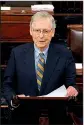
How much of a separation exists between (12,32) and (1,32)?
0.31 ft

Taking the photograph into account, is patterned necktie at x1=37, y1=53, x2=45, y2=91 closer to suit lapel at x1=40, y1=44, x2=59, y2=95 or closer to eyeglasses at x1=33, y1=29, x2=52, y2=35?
suit lapel at x1=40, y1=44, x2=59, y2=95

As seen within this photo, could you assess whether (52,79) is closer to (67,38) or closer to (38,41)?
(38,41)

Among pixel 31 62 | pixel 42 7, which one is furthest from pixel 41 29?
pixel 42 7

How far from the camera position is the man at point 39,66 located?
61.1 inches

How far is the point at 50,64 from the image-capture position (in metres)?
1.64

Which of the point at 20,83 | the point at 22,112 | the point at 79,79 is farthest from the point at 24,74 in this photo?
the point at 79,79

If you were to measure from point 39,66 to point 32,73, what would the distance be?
53mm

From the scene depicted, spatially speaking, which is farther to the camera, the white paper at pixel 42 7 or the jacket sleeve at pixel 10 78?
the white paper at pixel 42 7

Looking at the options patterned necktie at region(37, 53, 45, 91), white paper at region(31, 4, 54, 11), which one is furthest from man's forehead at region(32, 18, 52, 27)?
white paper at region(31, 4, 54, 11)

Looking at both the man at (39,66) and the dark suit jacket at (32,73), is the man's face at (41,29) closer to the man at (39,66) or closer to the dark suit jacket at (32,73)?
the man at (39,66)

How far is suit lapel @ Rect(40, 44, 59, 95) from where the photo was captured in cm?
159

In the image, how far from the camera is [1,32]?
2.68 metres

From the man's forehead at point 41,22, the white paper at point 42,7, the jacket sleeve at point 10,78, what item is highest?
the white paper at point 42,7

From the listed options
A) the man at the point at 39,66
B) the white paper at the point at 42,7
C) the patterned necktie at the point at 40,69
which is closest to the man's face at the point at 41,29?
the man at the point at 39,66
